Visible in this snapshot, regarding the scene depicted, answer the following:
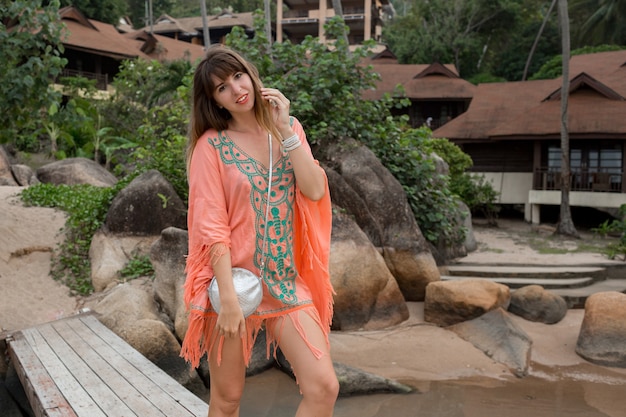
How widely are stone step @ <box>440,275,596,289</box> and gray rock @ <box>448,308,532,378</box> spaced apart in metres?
1.66

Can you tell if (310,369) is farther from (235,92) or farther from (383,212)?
(383,212)

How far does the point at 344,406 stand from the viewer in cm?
609

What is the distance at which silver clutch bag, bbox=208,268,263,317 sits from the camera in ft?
8.23

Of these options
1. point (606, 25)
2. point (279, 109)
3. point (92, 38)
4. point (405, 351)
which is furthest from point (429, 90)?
point (279, 109)

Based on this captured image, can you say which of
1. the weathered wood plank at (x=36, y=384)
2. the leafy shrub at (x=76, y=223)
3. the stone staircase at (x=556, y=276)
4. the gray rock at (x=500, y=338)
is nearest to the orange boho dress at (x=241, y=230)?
the weathered wood plank at (x=36, y=384)

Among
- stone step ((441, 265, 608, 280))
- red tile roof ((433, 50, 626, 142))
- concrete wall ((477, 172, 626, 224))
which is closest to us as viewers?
stone step ((441, 265, 608, 280))

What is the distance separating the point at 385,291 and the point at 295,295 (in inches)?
226

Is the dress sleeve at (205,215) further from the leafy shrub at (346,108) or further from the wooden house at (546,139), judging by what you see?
the wooden house at (546,139)

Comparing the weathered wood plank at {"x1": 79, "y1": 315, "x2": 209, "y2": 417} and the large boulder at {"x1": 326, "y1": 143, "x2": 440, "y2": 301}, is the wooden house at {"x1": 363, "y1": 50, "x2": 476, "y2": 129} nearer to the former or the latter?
the large boulder at {"x1": 326, "y1": 143, "x2": 440, "y2": 301}

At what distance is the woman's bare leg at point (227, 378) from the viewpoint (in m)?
2.60

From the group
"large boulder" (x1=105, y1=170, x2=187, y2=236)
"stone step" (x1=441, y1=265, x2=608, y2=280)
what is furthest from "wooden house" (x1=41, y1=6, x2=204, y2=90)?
"stone step" (x1=441, y1=265, x2=608, y2=280)

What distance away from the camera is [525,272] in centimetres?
988

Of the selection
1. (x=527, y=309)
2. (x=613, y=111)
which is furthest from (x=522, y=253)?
(x=613, y=111)

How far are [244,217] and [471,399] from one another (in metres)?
4.55
